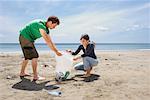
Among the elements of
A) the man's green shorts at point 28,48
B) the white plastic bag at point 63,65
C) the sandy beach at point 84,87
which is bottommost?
the sandy beach at point 84,87

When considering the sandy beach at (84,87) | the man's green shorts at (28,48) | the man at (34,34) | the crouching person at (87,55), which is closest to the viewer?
the sandy beach at (84,87)

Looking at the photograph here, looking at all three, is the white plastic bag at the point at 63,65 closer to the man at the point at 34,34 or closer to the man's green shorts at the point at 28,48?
the man at the point at 34,34

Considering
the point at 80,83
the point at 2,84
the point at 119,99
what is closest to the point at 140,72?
the point at 80,83

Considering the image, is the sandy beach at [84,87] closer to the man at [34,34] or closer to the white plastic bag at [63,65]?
the white plastic bag at [63,65]

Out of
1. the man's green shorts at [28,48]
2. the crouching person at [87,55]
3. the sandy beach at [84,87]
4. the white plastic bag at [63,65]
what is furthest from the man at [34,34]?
the crouching person at [87,55]

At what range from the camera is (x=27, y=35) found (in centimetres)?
614

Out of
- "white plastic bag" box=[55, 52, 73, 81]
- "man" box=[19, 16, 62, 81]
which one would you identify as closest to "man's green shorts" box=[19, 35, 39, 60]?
"man" box=[19, 16, 62, 81]

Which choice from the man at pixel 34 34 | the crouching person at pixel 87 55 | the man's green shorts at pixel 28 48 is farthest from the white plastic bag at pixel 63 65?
the man's green shorts at pixel 28 48

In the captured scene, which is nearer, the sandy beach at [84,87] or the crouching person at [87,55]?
the sandy beach at [84,87]

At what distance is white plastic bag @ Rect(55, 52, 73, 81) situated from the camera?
20.4 ft

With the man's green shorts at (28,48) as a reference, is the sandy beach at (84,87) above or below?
below

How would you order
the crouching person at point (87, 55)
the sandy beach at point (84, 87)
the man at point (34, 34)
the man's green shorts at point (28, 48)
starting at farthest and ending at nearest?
1. the crouching person at point (87, 55)
2. the man's green shorts at point (28, 48)
3. the man at point (34, 34)
4. the sandy beach at point (84, 87)

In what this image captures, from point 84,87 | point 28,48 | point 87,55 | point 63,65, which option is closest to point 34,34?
point 28,48

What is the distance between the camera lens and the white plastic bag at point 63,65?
6.20m
